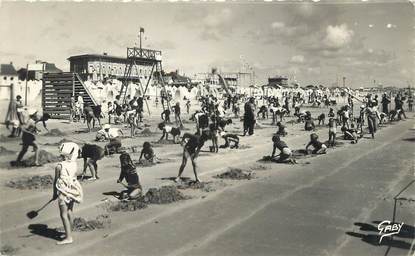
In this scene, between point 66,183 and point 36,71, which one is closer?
point 66,183

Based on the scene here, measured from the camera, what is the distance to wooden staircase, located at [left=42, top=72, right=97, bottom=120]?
32406 mm

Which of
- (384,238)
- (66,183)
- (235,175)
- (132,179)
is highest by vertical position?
(66,183)

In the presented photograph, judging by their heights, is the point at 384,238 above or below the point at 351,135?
below

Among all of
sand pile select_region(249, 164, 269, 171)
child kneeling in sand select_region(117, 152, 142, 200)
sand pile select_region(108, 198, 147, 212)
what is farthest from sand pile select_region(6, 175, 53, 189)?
sand pile select_region(249, 164, 269, 171)

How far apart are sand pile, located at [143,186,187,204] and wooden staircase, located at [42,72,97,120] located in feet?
77.1

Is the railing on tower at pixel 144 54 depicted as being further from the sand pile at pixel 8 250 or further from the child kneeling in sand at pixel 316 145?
the sand pile at pixel 8 250

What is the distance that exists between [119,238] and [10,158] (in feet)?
29.9

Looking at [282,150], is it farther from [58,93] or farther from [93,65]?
[93,65]

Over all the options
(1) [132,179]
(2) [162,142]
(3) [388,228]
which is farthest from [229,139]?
(3) [388,228]

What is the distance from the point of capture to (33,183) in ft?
37.2

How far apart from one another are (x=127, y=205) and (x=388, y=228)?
5231 millimetres

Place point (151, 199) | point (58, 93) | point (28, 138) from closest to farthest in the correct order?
point (151, 199)
point (28, 138)
point (58, 93)

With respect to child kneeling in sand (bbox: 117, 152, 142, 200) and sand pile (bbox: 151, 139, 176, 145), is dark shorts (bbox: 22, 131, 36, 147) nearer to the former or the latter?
child kneeling in sand (bbox: 117, 152, 142, 200)

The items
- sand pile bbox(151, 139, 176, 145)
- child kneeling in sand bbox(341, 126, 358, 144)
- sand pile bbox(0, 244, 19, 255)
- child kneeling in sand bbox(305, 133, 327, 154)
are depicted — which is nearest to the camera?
sand pile bbox(0, 244, 19, 255)
